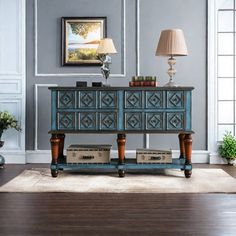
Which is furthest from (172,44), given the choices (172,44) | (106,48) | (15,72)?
(15,72)

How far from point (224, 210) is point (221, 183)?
3.94 feet

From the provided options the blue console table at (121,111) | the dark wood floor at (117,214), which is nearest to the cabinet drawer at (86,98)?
the blue console table at (121,111)

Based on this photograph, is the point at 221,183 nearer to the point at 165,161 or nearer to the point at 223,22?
the point at 165,161

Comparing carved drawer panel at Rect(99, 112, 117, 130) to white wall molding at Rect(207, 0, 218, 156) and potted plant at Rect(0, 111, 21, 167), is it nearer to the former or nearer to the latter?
potted plant at Rect(0, 111, 21, 167)

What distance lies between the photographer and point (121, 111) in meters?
5.15

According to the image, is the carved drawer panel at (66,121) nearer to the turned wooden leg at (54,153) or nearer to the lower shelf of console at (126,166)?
the turned wooden leg at (54,153)

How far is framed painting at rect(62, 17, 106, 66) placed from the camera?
628 cm

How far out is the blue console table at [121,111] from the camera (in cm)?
512

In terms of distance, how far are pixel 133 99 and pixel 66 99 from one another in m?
0.70

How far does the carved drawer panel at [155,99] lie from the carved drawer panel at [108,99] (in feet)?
1.10

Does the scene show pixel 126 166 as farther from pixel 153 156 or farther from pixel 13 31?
pixel 13 31

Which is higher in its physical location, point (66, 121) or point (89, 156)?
point (66, 121)

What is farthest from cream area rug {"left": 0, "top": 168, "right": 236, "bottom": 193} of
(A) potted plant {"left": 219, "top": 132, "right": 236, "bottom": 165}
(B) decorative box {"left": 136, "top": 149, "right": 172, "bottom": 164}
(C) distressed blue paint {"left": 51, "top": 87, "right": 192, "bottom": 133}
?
(A) potted plant {"left": 219, "top": 132, "right": 236, "bottom": 165}

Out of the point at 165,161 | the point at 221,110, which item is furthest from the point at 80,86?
the point at 221,110
